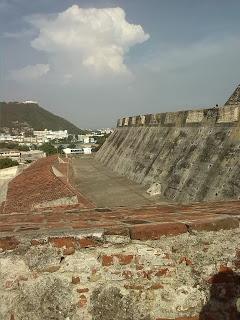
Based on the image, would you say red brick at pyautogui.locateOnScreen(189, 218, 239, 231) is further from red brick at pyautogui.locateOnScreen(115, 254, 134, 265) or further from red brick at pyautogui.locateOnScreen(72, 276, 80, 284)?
red brick at pyautogui.locateOnScreen(72, 276, 80, 284)

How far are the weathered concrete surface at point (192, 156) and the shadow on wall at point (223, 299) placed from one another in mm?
4481

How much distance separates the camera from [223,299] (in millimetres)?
3090

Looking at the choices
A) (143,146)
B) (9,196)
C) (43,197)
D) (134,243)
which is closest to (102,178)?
(143,146)

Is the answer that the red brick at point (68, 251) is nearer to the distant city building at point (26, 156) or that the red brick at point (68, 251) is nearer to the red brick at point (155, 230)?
the red brick at point (155, 230)

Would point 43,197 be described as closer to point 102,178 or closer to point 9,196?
point 9,196

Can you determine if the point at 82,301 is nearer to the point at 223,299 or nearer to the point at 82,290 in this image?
the point at 82,290

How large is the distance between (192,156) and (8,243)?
26.2ft

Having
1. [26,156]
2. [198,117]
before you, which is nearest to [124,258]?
[198,117]

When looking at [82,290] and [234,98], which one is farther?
[234,98]

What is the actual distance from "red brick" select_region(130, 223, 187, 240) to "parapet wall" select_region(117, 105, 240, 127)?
6.38 m

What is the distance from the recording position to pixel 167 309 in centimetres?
300

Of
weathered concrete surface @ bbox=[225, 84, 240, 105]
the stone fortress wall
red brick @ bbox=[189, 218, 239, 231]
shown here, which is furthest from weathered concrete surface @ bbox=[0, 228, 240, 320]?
weathered concrete surface @ bbox=[225, 84, 240, 105]

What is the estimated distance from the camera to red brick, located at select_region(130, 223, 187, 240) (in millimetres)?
3084

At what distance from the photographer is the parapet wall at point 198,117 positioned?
369 inches
